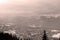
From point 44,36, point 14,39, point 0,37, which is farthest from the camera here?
point 14,39

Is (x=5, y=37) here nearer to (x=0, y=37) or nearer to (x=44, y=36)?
(x=0, y=37)

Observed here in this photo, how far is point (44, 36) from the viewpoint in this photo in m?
93.3

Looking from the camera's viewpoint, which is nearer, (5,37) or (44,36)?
(44,36)

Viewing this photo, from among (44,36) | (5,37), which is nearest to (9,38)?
(5,37)

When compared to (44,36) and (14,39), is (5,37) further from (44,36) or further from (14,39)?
(44,36)

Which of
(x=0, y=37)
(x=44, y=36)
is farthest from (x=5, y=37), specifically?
(x=44, y=36)

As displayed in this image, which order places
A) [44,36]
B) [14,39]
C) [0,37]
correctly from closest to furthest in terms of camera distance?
[44,36] < [0,37] < [14,39]

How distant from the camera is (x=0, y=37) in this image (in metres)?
133

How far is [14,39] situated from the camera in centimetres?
14150

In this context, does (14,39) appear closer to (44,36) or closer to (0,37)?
(0,37)

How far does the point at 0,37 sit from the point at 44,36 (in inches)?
1736

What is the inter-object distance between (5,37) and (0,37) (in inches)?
106

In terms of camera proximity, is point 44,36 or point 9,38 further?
point 9,38

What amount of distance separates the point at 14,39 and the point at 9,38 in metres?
6.01
